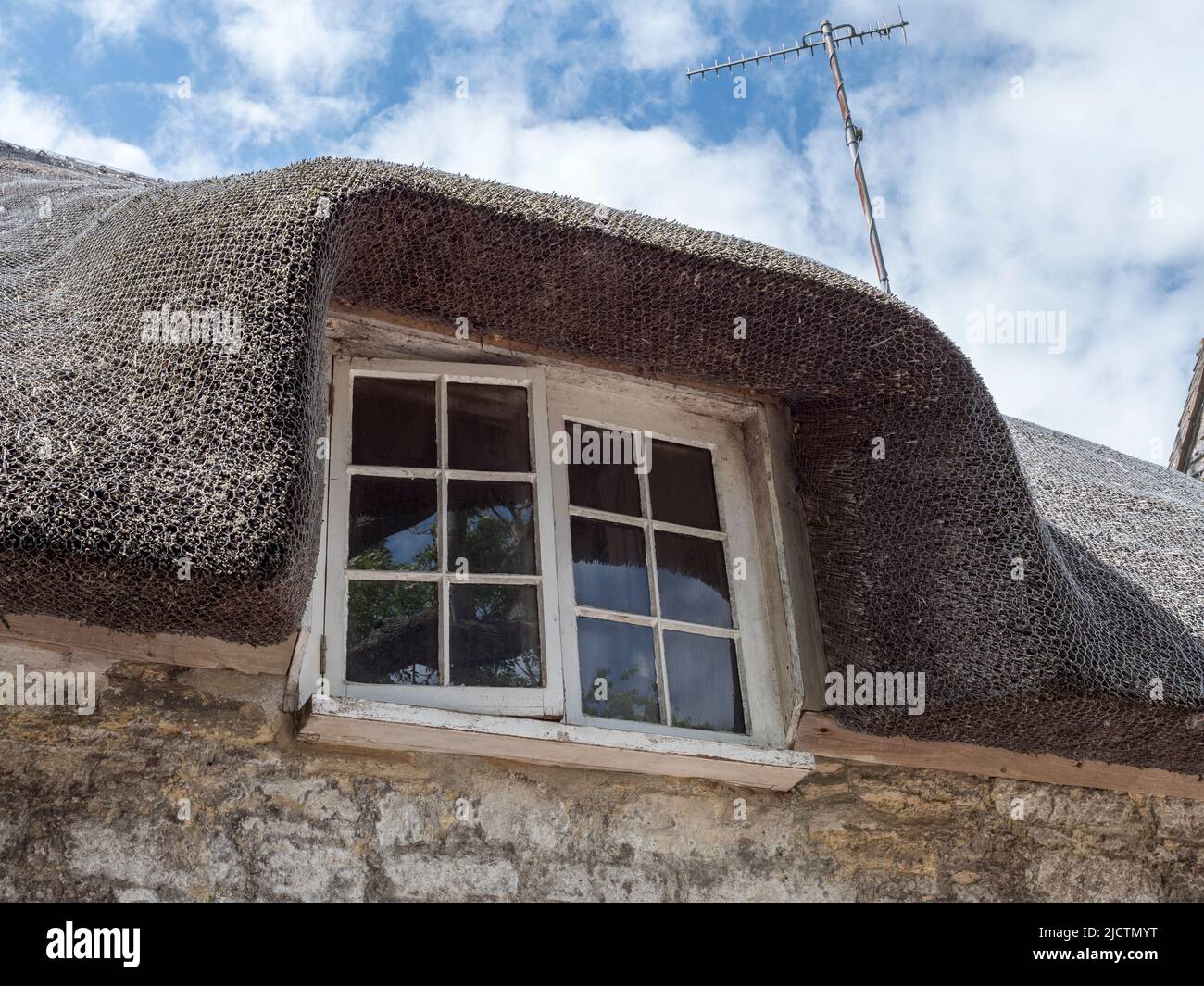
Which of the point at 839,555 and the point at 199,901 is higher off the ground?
the point at 839,555

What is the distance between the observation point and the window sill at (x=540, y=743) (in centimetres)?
286

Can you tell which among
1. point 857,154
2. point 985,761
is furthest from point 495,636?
point 857,154

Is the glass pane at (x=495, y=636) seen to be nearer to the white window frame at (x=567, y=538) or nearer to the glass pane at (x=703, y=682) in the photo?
the white window frame at (x=567, y=538)

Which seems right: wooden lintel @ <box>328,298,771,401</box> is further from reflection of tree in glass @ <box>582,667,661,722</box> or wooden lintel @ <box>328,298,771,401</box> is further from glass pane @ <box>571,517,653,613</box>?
reflection of tree in glass @ <box>582,667,661,722</box>

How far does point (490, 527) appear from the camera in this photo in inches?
131

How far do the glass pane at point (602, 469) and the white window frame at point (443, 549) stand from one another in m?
0.12

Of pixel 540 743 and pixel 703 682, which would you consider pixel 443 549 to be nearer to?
pixel 540 743

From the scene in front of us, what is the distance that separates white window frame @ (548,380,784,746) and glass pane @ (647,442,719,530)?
0.07 feet

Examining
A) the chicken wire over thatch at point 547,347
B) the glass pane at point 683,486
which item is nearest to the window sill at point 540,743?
the chicken wire over thatch at point 547,347

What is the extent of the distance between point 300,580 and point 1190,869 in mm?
2653
